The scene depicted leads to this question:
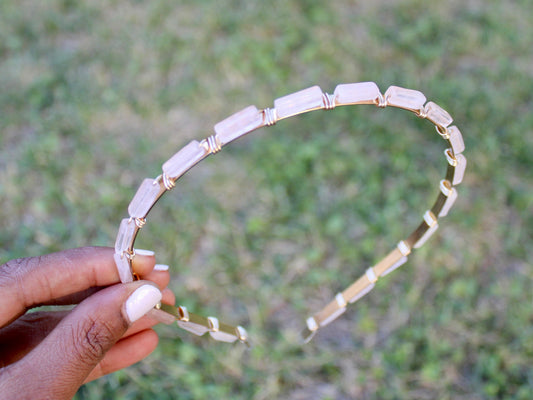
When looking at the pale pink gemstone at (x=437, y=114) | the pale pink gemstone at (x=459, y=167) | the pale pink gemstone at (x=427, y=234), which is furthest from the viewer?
the pale pink gemstone at (x=427, y=234)

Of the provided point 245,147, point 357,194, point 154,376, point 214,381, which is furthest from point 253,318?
point 245,147

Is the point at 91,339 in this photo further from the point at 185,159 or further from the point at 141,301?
the point at 185,159

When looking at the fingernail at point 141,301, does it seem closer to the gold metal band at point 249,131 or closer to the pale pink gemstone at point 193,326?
the gold metal band at point 249,131

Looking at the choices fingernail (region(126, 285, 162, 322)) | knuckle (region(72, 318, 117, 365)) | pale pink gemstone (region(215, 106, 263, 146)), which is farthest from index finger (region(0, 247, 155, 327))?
pale pink gemstone (region(215, 106, 263, 146))

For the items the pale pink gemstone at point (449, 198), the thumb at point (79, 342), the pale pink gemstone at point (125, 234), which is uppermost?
the pale pink gemstone at point (125, 234)

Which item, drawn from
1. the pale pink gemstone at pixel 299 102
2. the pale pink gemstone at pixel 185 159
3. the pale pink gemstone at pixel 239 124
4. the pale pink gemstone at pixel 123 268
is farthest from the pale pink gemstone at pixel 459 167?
the pale pink gemstone at pixel 123 268

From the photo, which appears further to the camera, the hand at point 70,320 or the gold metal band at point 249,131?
the gold metal band at point 249,131

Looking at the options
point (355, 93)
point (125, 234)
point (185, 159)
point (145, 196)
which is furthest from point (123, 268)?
point (355, 93)
